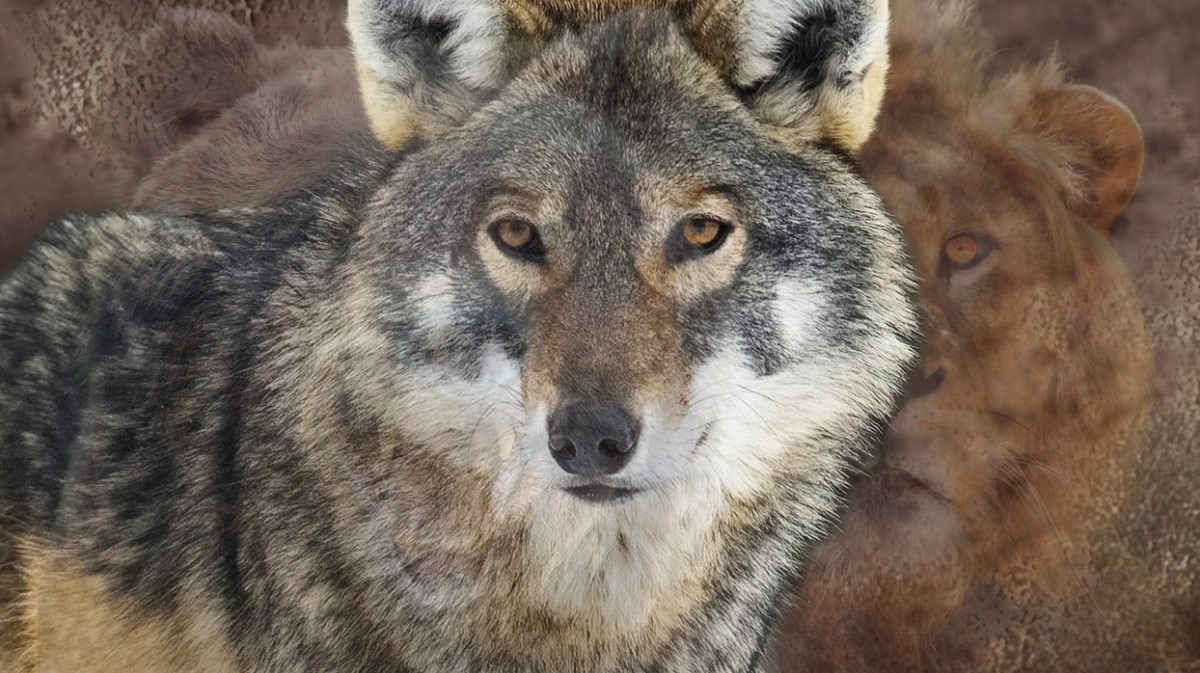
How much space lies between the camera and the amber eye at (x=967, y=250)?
122 centimetres

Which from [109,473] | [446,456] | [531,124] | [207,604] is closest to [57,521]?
[109,473]

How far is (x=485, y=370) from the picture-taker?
1057 mm

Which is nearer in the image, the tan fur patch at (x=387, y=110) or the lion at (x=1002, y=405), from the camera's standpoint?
the tan fur patch at (x=387, y=110)

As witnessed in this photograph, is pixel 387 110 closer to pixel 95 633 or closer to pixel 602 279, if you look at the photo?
pixel 602 279

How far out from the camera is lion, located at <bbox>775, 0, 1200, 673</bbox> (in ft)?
3.99

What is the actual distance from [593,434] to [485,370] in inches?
5.8

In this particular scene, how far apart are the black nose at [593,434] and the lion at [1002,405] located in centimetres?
43

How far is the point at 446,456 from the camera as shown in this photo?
46.4 inches

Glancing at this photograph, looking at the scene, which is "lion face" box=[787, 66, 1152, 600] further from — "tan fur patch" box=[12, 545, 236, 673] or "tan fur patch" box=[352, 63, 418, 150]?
"tan fur patch" box=[12, 545, 236, 673]

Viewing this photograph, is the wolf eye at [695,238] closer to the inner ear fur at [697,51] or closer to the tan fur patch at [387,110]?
the inner ear fur at [697,51]

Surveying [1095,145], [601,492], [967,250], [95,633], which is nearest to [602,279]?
[601,492]

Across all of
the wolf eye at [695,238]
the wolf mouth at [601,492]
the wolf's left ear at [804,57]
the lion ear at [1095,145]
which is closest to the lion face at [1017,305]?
the lion ear at [1095,145]

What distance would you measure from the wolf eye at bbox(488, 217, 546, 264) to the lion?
0.40 meters

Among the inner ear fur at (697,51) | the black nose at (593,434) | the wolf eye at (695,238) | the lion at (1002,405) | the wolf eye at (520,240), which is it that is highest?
the inner ear fur at (697,51)
